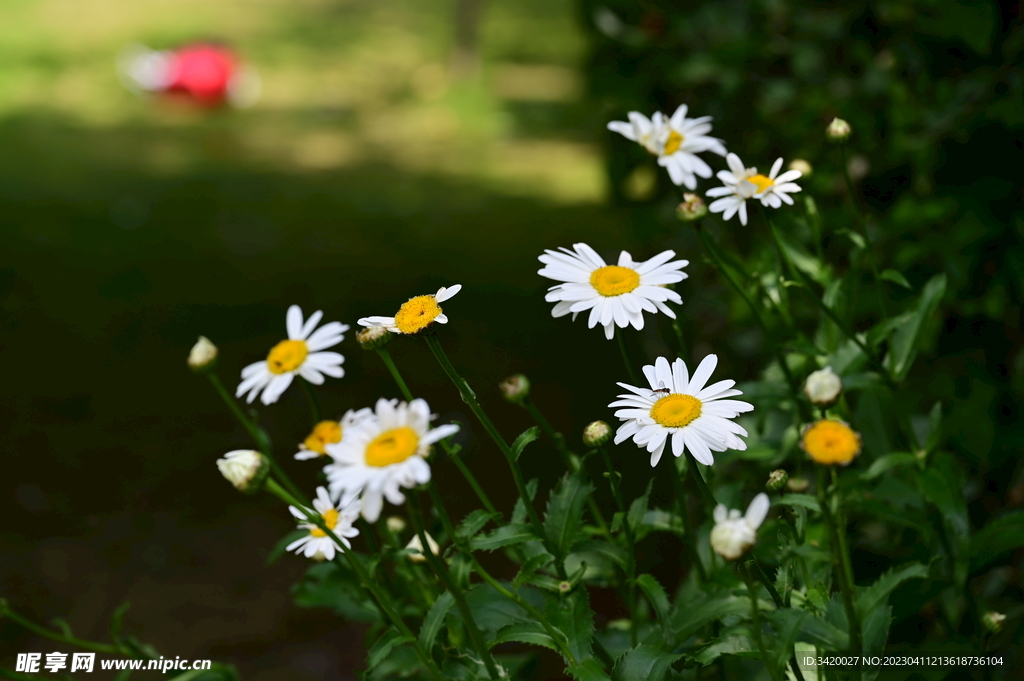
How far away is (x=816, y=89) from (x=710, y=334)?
51 cm

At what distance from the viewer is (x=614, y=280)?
25.4 inches

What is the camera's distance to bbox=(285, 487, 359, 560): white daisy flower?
0.64 meters

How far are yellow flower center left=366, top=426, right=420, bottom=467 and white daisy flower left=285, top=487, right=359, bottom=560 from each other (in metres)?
0.14

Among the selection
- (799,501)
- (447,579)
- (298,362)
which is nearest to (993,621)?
(799,501)

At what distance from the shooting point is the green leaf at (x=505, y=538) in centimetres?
61

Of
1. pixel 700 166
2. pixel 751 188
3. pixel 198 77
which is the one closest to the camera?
pixel 751 188

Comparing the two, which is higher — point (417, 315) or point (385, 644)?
point (417, 315)

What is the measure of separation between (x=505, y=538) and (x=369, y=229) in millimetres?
2217

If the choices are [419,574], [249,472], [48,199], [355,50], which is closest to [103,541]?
[419,574]

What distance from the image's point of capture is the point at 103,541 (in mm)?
1611

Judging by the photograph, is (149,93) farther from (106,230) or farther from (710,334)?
(710,334)

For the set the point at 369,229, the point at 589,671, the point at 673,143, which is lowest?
the point at 589,671

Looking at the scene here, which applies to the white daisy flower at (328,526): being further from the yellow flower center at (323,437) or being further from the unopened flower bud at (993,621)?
the unopened flower bud at (993,621)

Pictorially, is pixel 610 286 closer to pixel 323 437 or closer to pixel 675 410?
pixel 675 410
